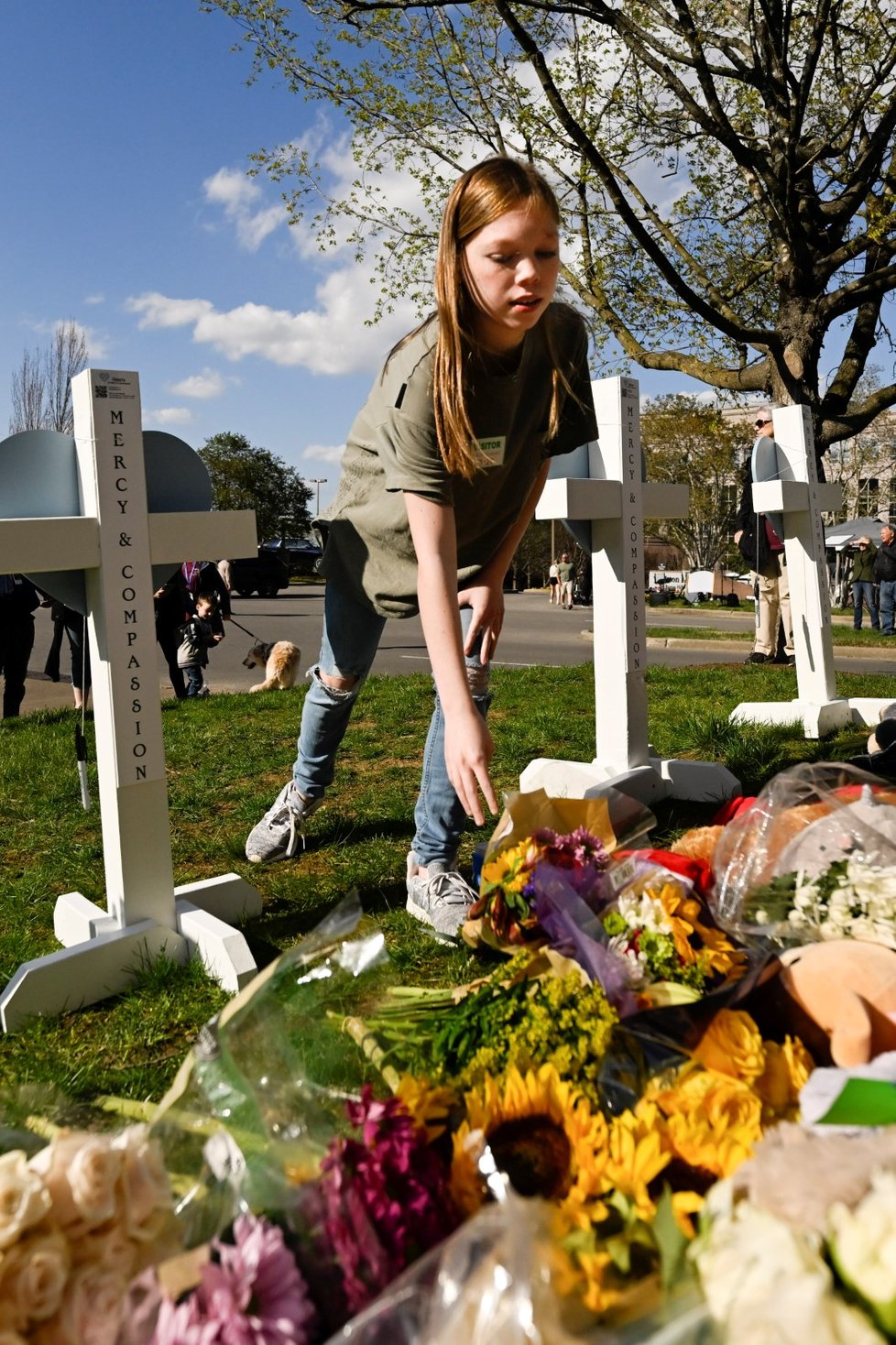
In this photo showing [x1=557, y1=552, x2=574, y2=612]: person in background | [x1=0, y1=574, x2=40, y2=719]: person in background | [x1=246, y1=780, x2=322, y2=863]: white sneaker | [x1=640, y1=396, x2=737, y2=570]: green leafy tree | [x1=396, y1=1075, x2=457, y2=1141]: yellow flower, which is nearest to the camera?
[x1=396, y1=1075, x2=457, y2=1141]: yellow flower

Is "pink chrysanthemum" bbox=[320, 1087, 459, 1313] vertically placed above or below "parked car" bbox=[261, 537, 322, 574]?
below

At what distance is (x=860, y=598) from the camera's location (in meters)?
18.5

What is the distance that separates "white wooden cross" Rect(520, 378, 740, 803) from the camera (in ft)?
13.1

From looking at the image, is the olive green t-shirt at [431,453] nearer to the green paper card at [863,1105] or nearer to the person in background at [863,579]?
the green paper card at [863,1105]

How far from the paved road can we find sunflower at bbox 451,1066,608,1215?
225 inches

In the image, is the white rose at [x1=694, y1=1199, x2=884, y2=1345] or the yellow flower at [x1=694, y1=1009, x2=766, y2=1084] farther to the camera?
the yellow flower at [x1=694, y1=1009, x2=766, y2=1084]

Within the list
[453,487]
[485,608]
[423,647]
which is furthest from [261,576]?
[453,487]

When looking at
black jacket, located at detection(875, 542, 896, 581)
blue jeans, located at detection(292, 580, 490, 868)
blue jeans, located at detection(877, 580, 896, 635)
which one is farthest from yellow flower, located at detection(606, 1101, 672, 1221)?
blue jeans, located at detection(877, 580, 896, 635)

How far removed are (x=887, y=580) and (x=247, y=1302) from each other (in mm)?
17833

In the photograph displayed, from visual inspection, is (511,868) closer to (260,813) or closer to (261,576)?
(260,813)

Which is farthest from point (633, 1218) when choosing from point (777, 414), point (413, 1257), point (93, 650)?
point (777, 414)

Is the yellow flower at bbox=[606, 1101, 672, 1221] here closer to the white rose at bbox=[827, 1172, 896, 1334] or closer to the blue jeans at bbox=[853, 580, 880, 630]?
the white rose at bbox=[827, 1172, 896, 1334]

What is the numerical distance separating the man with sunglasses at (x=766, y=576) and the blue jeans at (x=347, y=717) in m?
6.58

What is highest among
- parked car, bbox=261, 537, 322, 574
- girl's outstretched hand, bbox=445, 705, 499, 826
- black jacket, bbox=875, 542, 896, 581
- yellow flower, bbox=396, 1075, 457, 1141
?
parked car, bbox=261, 537, 322, 574
